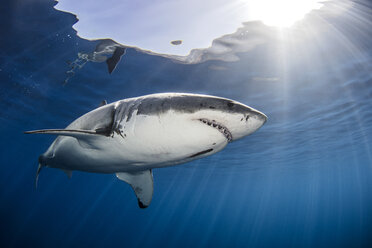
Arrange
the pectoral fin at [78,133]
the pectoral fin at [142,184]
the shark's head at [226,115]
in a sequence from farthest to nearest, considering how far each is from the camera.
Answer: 1. the pectoral fin at [142,184]
2. the pectoral fin at [78,133]
3. the shark's head at [226,115]

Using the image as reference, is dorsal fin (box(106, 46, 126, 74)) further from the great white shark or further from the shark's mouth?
the shark's mouth

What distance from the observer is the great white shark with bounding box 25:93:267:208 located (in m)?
2.14

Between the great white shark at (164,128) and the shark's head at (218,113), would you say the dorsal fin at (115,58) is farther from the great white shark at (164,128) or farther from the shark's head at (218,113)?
the shark's head at (218,113)

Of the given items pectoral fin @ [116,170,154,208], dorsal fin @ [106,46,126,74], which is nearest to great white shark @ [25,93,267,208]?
pectoral fin @ [116,170,154,208]

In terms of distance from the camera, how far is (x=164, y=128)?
7.63 ft

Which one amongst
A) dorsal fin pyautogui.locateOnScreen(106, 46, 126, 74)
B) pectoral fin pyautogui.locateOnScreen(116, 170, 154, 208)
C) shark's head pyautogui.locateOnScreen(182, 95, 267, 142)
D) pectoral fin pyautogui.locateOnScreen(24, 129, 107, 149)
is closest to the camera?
shark's head pyautogui.locateOnScreen(182, 95, 267, 142)

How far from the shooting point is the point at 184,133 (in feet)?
7.45

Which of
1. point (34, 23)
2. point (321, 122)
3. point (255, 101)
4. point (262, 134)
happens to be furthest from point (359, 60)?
point (34, 23)

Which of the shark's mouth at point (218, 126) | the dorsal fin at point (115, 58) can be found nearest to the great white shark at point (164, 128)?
the shark's mouth at point (218, 126)

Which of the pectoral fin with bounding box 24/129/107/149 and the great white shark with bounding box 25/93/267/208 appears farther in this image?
the pectoral fin with bounding box 24/129/107/149

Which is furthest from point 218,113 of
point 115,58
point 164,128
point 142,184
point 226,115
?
point 115,58

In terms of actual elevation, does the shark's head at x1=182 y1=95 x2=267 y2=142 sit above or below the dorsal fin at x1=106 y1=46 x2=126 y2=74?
above

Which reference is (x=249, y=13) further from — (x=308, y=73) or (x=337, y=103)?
(x=337, y=103)

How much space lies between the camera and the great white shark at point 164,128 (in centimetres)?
214
